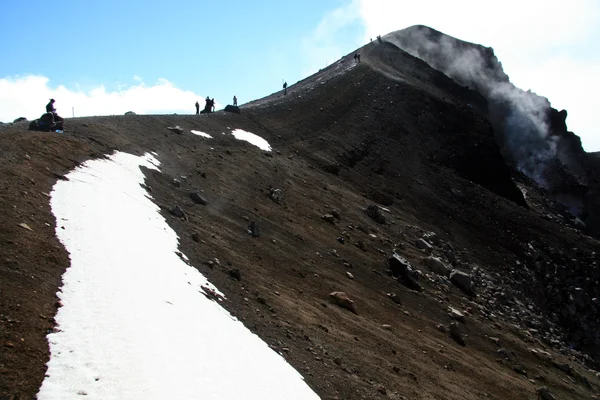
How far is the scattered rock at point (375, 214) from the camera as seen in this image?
41.6 metres

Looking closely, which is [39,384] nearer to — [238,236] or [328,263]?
[238,236]

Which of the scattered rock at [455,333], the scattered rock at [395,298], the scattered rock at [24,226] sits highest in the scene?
the scattered rock at [24,226]

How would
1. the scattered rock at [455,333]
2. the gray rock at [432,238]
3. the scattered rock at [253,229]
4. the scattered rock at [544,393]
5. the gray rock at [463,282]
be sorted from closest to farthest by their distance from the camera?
the scattered rock at [544,393]
the scattered rock at [253,229]
the scattered rock at [455,333]
the gray rock at [463,282]
the gray rock at [432,238]

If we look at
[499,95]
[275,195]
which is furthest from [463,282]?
[499,95]

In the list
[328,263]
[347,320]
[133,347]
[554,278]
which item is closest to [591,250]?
[554,278]

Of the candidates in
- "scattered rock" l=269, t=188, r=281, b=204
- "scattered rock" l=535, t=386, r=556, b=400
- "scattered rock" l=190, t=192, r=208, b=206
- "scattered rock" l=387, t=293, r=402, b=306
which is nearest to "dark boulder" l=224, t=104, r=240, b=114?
"scattered rock" l=269, t=188, r=281, b=204

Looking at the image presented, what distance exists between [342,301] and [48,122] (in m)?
18.7

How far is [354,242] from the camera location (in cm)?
3400

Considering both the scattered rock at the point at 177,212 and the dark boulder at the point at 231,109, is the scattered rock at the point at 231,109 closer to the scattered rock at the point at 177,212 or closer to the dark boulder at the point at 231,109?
the dark boulder at the point at 231,109

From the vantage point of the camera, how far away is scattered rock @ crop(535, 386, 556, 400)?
2445cm

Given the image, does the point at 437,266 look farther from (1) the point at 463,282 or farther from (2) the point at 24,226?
(2) the point at 24,226

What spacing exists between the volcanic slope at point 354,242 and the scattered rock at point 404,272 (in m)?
0.21

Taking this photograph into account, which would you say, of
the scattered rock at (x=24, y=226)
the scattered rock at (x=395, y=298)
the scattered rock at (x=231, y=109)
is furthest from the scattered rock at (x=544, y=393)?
the scattered rock at (x=231, y=109)

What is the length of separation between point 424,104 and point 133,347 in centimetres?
6791
